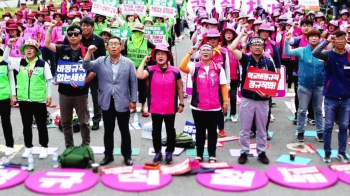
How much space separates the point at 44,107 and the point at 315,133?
17.0 ft

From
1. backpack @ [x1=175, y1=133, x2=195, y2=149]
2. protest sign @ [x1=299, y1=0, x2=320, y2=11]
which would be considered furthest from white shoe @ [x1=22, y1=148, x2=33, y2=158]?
protest sign @ [x1=299, y1=0, x2=320, y2=11]

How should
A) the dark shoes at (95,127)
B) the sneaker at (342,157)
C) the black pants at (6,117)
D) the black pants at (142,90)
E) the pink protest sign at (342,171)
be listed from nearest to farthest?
1. the pink protest sign at (342,171)
2. the sneaker at (342,157)
3. the black pants at (6,117)
4. the dark shoes at (95,127)
5. the black pants at (142,90)

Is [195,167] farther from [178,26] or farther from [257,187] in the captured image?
[178,26]

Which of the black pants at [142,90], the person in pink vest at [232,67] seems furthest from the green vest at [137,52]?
the person in pink vest at [232,67]

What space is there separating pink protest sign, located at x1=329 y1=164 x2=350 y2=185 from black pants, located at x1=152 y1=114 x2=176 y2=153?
2522mm

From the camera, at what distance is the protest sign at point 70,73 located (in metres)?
7.55

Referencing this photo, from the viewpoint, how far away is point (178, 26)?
26219 mm

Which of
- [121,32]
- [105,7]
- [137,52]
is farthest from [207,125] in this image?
[105,7]

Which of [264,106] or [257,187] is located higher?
[264,106]

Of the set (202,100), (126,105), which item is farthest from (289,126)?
(126,105)

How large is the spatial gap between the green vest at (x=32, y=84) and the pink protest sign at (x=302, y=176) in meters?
3.85

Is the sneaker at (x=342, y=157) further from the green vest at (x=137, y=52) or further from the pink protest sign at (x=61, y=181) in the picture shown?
the green vest at (x=137, y=52)

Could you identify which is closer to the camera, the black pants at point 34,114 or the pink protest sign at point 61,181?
the pink protest sign at point 61,181

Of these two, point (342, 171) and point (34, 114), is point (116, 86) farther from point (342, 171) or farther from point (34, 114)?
point (342, 171)
